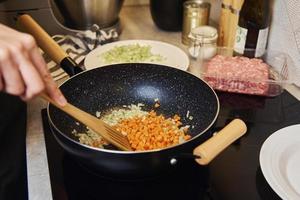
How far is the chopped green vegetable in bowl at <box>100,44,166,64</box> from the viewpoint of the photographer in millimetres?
890

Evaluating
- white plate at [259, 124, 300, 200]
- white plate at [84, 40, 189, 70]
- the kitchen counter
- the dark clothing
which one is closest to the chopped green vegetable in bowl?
white plate at [84, 40, 189, 70]

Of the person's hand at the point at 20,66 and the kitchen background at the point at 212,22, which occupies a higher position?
the person's hand at the point at 20,66

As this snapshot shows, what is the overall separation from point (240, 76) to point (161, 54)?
0.80ft

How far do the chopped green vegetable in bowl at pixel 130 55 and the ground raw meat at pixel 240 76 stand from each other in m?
0.16

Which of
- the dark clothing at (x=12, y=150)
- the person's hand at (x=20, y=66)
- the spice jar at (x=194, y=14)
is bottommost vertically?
the dark clothing at (x=12, y=150)

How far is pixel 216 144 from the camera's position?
0.48 meters

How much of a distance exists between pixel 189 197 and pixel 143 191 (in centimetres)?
7

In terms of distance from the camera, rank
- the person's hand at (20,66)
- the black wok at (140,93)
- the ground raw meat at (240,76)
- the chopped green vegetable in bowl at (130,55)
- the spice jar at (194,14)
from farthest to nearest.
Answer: the spice jar at (194,14) < the chopped green vegetable in bowl at (130,55) < the ground raw meat at (240,76) < the black wok at (140,93) < the person's hand at (20,66)

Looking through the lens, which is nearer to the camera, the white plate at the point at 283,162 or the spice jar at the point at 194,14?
the white plate at the point at 283,162

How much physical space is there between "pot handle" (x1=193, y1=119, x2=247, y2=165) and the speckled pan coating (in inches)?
7.1

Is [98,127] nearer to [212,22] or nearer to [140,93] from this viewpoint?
[140,93]

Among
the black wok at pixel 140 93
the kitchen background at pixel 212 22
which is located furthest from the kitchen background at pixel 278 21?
the black wok at pixel 140 93

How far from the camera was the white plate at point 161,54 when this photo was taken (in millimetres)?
872

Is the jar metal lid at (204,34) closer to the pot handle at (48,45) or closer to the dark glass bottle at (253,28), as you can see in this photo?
the dark glass bottle at (253,28)
